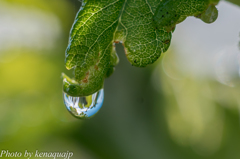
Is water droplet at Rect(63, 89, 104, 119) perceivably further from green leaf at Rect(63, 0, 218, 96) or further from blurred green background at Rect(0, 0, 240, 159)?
blurred green background at Rect(0, 0, 240, 159)

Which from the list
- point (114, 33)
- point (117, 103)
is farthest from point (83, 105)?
point (117, 103)

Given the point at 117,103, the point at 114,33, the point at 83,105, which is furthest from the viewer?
the point at 117,103

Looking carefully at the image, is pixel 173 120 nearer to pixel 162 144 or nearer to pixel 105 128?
pixel 162 144

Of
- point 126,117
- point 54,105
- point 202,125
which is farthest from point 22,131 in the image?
point 202,125

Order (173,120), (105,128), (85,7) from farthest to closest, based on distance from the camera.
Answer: (173,120), (105,128), (85,7)

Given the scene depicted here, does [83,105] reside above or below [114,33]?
below

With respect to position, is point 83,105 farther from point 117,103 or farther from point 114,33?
point 117,103
